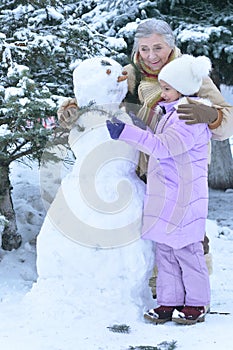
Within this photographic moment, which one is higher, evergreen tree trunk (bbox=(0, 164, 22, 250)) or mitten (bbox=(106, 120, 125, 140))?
mitten (bbox=(106, 120, 125, 140))

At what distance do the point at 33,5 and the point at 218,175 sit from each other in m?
5.50

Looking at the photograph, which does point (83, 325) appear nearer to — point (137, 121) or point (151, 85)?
point (137, 121)

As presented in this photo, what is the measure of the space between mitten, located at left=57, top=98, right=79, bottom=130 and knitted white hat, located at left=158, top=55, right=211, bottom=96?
24.9 inches

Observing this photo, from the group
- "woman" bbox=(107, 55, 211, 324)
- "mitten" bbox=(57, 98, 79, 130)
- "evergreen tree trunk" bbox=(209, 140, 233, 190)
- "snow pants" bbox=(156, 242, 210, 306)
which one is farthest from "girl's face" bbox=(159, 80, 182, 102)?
"evergreen tree trunk" bbox=(209, 140, 233, 190)

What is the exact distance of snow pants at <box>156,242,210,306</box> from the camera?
3445mm

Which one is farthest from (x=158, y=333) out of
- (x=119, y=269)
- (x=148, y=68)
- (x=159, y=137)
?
(x=148, y=68)

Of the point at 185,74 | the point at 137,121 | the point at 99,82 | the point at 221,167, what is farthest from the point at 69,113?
the point at 221,167

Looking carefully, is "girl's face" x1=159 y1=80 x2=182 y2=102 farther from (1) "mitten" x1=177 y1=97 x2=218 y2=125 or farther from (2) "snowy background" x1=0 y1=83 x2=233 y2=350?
(2) "snowy background" x1=0 y1=83 x2=233 y2=350

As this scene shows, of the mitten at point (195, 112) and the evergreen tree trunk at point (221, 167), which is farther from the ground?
the mitten at point (195, 112)

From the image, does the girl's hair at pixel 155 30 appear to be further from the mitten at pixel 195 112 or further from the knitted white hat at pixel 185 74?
the mitten at pixel 195 112

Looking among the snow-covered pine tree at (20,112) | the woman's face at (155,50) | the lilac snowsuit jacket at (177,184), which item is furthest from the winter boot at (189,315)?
the snow-covered pine tree at (20,112)

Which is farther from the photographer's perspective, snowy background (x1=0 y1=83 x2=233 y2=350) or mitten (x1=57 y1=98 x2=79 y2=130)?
mitten (x1=57 y1=98 x2=79 y2=130)

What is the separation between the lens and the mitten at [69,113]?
371 cm

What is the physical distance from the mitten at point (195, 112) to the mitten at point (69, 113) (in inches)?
28.7
